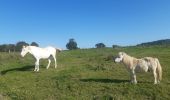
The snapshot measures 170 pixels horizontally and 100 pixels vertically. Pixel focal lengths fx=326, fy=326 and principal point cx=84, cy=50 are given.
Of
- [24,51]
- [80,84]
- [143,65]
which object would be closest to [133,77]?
[143,65]

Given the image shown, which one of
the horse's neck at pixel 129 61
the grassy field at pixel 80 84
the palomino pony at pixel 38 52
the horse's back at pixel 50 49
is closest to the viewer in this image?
the grassy field at pixel 80 84

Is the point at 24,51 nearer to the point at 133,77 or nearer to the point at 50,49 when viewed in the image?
the point at 50,49

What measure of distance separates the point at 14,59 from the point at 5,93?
1398 cm

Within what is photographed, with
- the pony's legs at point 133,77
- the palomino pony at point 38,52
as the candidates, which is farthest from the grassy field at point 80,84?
the palomino pony at point 38,52

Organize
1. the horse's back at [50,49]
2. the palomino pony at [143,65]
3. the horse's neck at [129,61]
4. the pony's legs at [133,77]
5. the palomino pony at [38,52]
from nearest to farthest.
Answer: the palomino pony at [143,65]
the pony's legs at [133,77]
the horse's neck at [129,61]
the palomino pony at [38,52]
the horse's back at [50,49]

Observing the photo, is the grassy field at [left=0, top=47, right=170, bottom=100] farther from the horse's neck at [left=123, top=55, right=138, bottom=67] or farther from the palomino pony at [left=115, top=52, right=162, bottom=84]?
the horse's neck at [left=123, top=55, right=138, bottom=67]

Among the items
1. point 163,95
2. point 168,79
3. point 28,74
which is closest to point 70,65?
point 28,74

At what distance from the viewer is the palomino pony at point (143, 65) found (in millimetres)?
18375

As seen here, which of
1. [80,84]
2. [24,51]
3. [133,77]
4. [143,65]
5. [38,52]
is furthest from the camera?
[38,52]

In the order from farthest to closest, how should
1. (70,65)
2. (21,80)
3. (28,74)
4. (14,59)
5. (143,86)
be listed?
(14,59) → (70,65) → (28,74) → (21,80) → (143,86)

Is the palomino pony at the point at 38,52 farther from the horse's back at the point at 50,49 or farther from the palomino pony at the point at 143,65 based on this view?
the palomino pony at the point at 143,65

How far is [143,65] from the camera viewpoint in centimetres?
1856

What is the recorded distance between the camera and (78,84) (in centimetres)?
1950

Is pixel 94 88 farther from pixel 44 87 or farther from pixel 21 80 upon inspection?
pixel 21 80
